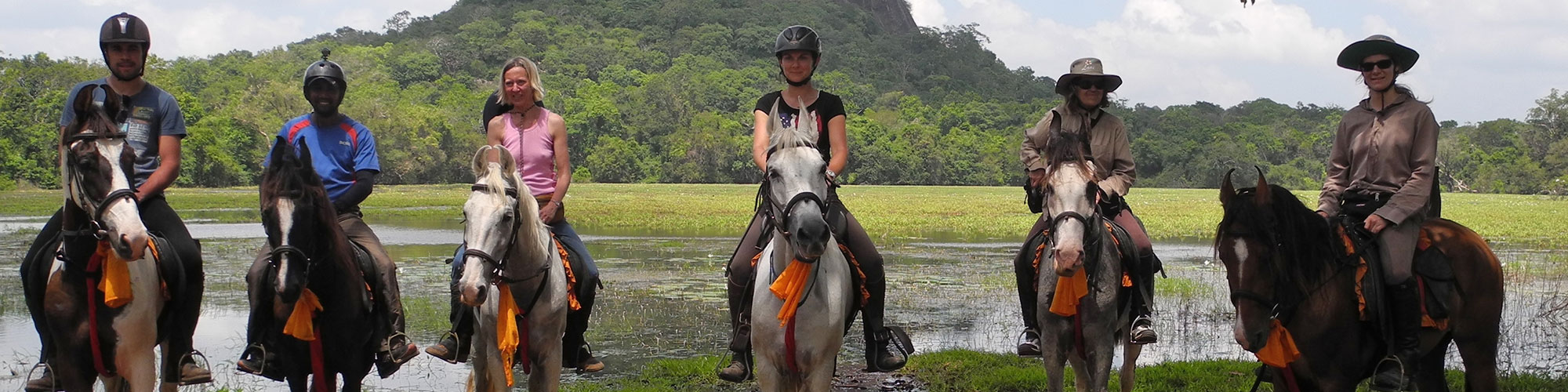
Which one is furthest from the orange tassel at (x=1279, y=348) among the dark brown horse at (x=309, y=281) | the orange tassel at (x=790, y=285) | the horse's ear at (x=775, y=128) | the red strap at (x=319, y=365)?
the red strap at (x=319, y=365)

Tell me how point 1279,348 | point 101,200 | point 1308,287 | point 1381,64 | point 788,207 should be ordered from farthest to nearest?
1. point 1381,64
2. point 1308,287
3. point 1279,348
4. point 101,200
5. point 788,207

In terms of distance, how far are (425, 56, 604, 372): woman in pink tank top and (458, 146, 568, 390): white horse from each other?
1.22ft

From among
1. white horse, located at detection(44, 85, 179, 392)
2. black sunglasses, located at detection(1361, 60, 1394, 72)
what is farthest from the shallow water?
black sunglasses, located at detection(1361, 60, 1394, 72)

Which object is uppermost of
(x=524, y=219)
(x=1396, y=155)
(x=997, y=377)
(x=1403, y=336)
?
(x=1396, y=155)

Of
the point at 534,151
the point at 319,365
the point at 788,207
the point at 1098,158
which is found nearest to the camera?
the point at 788,207

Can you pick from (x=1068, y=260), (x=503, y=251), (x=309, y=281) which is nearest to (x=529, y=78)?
(x=503, y=251)

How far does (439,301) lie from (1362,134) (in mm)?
11992

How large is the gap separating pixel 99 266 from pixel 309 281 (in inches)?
48.5

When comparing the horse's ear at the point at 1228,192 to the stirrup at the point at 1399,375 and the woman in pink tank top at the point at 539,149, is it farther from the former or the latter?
the woman in pink tank top at the point at 539,149

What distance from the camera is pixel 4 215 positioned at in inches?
1305

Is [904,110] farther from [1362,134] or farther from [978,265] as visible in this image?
[1362,134]

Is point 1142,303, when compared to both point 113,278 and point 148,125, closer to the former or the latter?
point 113,278

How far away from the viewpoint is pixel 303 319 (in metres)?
6.14

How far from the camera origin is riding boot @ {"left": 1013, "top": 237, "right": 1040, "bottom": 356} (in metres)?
7.76
